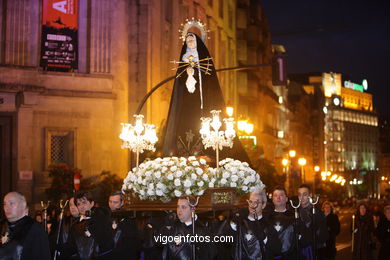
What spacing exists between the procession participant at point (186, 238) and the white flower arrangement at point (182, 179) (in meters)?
1.68

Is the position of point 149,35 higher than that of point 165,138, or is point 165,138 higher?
point 149,35

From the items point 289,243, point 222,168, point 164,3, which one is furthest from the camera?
point 164,3

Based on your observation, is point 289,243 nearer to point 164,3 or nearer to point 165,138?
point 165,138

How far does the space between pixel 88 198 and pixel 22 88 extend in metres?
17.4

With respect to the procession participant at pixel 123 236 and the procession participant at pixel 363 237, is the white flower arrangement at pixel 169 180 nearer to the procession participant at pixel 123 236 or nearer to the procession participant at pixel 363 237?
the procession participant at pixel 123 236

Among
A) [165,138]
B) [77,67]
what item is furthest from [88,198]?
[77,67]

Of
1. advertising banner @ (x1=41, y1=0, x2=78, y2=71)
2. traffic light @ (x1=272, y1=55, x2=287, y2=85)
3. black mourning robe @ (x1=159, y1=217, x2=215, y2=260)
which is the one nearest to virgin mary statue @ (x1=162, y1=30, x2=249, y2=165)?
black mourning robe @ (x1=159, y1=217, x2=215, y2=260)

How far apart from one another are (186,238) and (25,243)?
284cm

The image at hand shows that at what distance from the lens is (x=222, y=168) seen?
12180mm

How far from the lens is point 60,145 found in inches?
1125

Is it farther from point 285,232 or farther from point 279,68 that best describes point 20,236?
point 279,68

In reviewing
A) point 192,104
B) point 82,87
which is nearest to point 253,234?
point 192,104

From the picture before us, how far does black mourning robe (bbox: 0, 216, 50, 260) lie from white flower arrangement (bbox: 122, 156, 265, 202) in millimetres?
4108

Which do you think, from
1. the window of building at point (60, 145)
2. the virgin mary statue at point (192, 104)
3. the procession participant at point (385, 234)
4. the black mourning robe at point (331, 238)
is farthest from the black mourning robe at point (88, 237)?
the window of building at point (60, 145)
